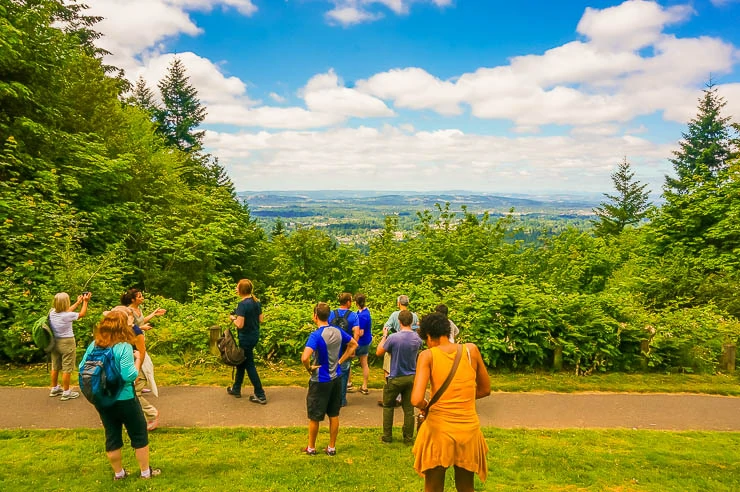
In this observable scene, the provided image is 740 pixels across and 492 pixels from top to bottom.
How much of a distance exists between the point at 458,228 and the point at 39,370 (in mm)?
13145

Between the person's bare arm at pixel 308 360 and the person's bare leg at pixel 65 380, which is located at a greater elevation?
the person's bare arm at pixel 308 360

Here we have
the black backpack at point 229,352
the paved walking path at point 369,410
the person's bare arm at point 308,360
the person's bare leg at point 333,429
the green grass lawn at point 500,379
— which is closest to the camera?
the person's bare arm at point 308,360

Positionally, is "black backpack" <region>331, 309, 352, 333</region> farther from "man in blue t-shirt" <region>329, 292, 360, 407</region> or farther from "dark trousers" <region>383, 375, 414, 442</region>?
"dark trousers" <region>383, 375, 414, 442</region>

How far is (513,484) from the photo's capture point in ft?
16.3

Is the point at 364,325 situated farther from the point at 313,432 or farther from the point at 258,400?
the point at 313,432

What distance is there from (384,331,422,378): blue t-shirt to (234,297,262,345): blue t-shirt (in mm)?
2497

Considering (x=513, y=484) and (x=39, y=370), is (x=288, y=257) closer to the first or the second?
→ (x=39, y=370)

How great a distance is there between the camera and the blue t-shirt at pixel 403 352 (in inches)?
228

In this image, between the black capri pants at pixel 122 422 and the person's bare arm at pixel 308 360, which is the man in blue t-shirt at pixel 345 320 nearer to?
the person's bare arm at pixel 308 360

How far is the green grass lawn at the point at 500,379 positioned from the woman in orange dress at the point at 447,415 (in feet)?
15.8

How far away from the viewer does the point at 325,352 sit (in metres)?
5.39

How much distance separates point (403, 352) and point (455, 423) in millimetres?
2186

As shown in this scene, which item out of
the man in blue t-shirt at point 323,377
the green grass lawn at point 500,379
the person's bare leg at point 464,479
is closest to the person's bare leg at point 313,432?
the man in blue t-shirt at point 323,377

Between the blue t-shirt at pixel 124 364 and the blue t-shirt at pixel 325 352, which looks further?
the blue t-shirt at pixel 325 352
